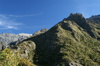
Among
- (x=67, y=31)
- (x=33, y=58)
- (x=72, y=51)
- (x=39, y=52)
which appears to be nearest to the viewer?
(x=72, y=51)

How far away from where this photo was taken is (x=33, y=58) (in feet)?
500

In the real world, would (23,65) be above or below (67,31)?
below

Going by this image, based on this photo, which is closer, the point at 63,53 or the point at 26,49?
the point at 63,53

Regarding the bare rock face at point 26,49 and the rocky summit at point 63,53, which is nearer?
the rocky summit at point 63,53

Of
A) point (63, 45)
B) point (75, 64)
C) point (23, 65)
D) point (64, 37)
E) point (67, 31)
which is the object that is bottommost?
point (75, 64)

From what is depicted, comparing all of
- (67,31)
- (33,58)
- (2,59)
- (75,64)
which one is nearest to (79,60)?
(75,64)

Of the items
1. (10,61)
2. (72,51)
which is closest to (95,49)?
(72,51)

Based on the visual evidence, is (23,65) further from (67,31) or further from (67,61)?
(67,31)

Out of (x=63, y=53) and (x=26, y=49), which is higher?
(x=26, y=49)

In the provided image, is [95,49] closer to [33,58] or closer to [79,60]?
[79,60]

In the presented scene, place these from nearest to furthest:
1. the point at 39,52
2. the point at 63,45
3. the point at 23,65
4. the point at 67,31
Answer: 1. the point at 23,65
2. the point at 63,45
3. the point at 39,52
4. the point at 67,31

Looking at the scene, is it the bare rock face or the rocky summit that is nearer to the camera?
the rocky summit

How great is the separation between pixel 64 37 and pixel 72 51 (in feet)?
125

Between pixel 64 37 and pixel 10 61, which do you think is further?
pixel 64 37
